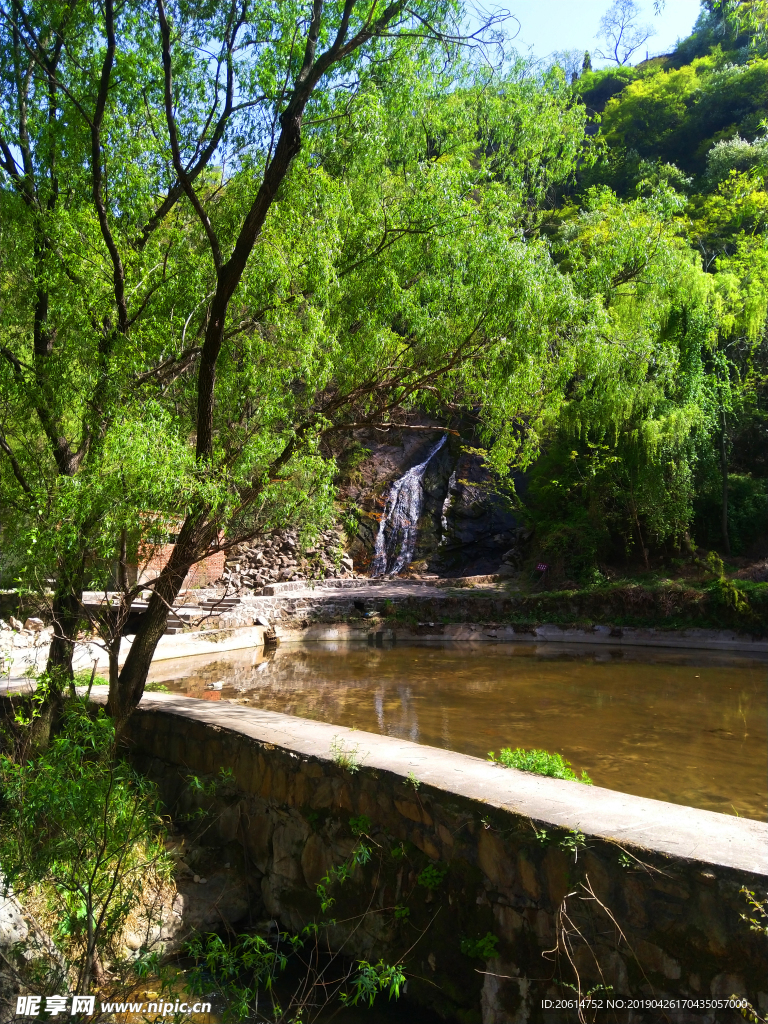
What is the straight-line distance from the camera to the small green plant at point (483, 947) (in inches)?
119

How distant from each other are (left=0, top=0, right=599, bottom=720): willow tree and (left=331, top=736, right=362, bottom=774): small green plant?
1665mm

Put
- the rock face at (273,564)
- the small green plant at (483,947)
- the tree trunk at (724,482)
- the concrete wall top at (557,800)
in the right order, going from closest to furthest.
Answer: the concrete wall top at (557,800) → the small green plant at (483,947) → the tree trunk at (724,482) → the rock face at (273,564)

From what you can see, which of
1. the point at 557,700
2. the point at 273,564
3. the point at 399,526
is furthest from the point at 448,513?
the point at 557,700

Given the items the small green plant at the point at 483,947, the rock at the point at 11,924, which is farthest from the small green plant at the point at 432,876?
the rock at the point at 11,924

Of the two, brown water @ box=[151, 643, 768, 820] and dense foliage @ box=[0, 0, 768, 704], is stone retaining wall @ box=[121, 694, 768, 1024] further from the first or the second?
brown water @ box=[151, 643, 768, 820]

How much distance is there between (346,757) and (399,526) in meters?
17.7

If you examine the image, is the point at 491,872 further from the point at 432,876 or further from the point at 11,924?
the point at 11,924

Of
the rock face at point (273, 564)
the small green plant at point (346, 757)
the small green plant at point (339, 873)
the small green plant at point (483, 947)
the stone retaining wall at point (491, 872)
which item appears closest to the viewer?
the stone retaining wall at point (491, 872)

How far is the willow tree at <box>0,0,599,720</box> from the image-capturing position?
4.95 meters

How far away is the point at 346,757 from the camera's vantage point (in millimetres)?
3961

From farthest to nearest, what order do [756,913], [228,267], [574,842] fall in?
1. [228,267]
2. [574,842]
3. [756,913]

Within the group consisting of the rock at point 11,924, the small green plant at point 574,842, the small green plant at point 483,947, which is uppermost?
the small green plant at point 574,842

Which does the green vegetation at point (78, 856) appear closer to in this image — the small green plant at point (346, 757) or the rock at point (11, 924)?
the rock at point (11, 924)

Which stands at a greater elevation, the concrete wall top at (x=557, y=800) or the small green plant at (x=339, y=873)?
the concrete wall top at (x=557, y=800)
